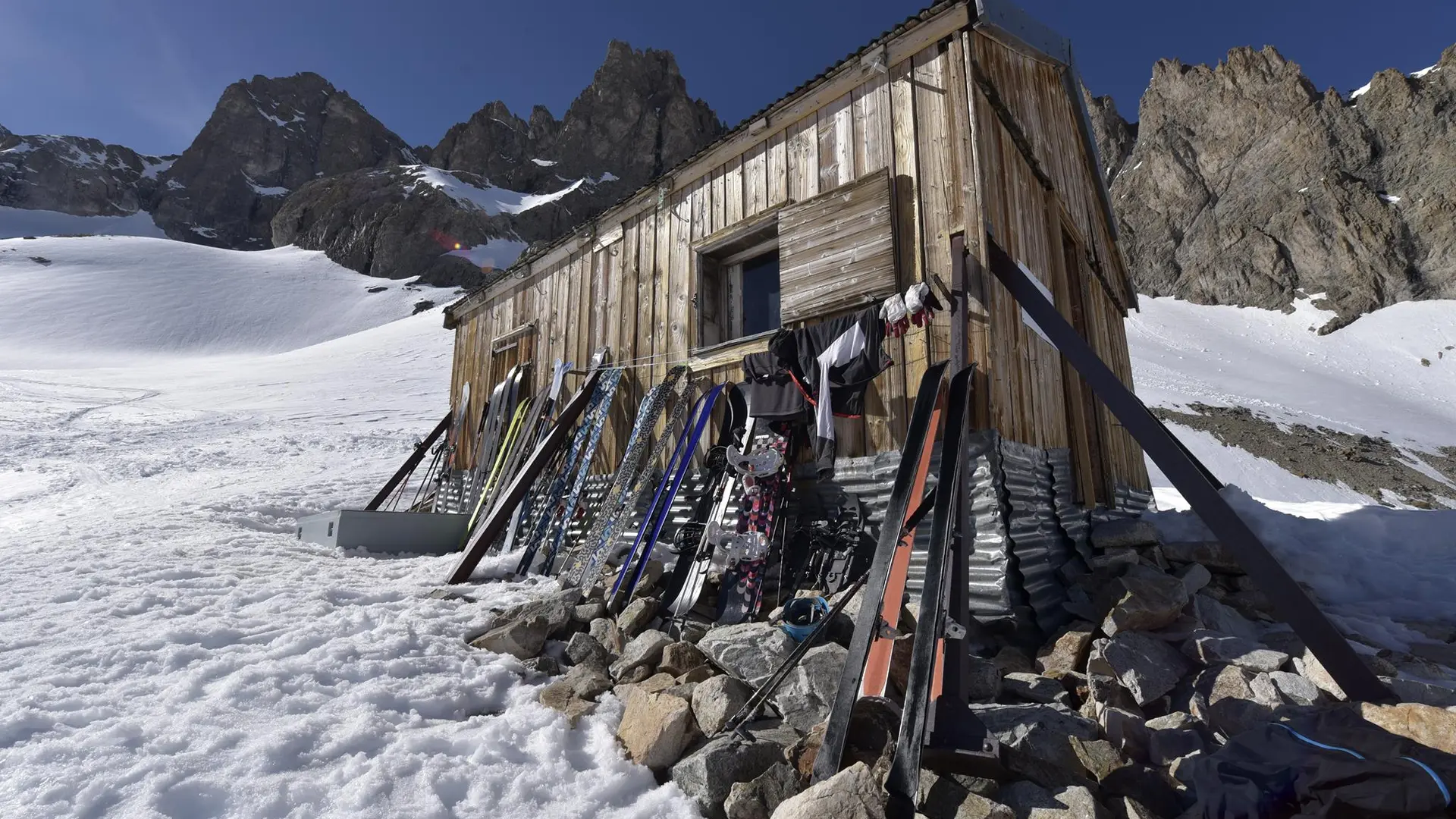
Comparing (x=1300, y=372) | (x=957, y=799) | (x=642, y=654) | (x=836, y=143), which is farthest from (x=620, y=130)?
(x=957, y=799)

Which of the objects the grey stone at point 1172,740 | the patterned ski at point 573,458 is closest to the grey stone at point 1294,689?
the grey stone at point 1172,740

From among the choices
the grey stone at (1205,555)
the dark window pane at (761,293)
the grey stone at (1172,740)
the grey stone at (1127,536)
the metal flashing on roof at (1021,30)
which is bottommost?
the grey stone at (1172,740)

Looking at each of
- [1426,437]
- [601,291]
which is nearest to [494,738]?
[601,291]

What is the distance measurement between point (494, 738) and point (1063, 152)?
842cm

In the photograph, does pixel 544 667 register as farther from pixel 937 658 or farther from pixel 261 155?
pixel 261 155

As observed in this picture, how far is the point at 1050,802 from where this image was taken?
7.86 feet

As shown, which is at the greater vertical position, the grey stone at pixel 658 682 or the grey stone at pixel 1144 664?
the grey stone at pixel 1144 664

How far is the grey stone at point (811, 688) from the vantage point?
314 cm

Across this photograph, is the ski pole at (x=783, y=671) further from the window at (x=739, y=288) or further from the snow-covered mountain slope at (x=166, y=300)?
the snow-covered mountain slope at (x=166, y=300)

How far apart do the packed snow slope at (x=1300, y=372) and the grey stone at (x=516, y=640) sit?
54.3 ft

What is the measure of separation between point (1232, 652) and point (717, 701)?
9.01 feet

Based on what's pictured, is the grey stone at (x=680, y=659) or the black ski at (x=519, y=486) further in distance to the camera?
the black ski at (x=519, y=486)

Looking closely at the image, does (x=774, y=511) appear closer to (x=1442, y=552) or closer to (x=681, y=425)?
(x=681, y=425)

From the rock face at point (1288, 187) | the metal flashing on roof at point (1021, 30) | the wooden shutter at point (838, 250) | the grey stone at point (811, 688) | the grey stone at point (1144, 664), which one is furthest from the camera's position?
the rock face at point (1288, 187)
